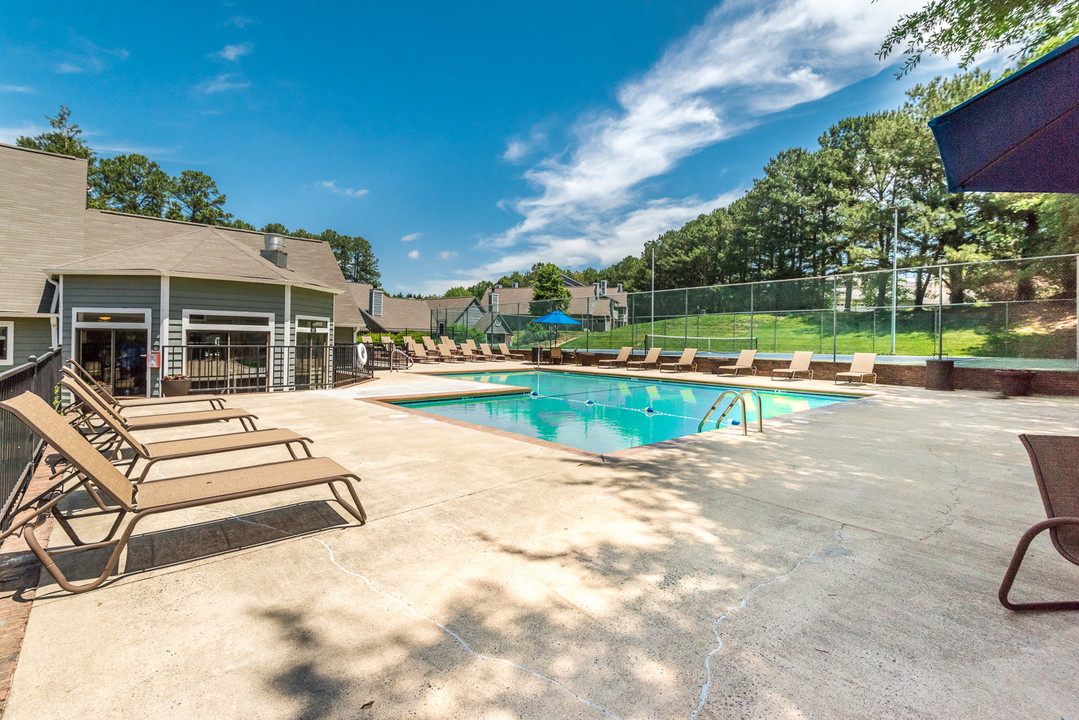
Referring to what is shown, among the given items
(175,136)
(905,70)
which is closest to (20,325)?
(905,70)

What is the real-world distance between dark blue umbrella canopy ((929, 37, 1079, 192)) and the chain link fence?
452 inches

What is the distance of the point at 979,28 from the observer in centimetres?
878

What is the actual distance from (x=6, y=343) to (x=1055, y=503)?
19.0 m

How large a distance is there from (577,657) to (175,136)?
45.3 m

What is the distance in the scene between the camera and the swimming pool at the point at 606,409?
336 inches

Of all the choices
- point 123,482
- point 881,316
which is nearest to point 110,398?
point 123,482

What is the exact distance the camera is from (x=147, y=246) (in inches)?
495

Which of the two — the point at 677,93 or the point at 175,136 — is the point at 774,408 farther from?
the point at 175,136

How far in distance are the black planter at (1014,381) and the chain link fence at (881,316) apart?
1.12 metres

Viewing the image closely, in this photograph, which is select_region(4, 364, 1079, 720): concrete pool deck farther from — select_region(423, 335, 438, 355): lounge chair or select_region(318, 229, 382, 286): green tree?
select_region(318, 229, 382, 286): green tree

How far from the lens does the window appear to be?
476 inches

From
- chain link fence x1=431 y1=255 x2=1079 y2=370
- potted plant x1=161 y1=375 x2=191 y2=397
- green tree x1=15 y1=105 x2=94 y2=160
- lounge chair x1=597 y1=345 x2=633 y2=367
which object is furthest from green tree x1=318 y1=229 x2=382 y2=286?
potted plant x1=161 y1=375 x2=191 y2=397

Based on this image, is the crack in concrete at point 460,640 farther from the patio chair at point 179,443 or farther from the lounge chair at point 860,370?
the lounge chair at point 860,370

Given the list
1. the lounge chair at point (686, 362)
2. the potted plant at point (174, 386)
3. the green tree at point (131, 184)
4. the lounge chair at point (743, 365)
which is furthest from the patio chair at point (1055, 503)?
the green tree at point (131, 184)
